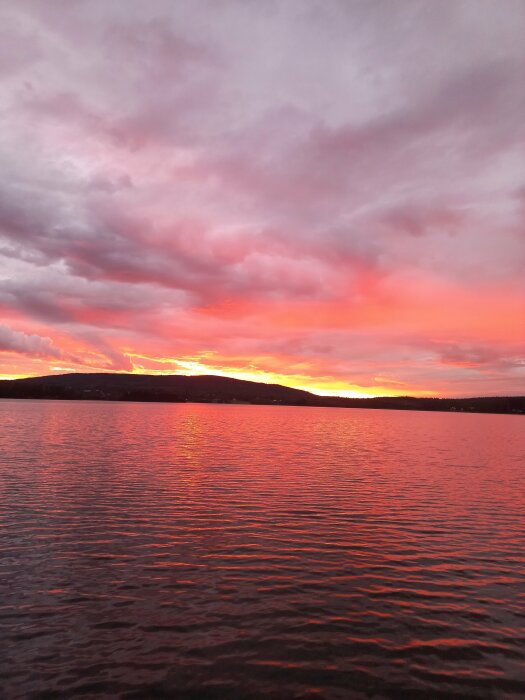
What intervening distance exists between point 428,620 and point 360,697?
653 centimetres

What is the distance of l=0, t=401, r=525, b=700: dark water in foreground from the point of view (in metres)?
15.6

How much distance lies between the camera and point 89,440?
9100cm

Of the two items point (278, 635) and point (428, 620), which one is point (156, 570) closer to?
point (278, 635)

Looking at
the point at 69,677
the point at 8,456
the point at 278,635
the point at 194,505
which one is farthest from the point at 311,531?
the point at 8,456

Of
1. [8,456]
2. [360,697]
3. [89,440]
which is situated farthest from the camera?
[89,440]

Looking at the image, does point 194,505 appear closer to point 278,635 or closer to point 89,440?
point 278,635

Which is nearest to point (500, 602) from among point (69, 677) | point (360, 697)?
point (360, 697)

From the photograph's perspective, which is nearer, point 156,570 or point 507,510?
point 156,570

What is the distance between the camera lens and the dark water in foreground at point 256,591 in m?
15.6

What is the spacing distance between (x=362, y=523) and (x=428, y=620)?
1551 centimetres

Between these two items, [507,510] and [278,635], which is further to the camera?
[507,510]

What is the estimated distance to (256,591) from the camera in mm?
22125

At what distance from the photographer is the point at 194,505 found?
3947cm

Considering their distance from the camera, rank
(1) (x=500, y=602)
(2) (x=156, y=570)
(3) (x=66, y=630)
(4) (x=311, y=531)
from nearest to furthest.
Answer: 1. (3) (x=66, y=630)
2. (1) (x=500, y=602)
3. (2) (x=156, y=570)
4. (4) (x=311, y=531)
